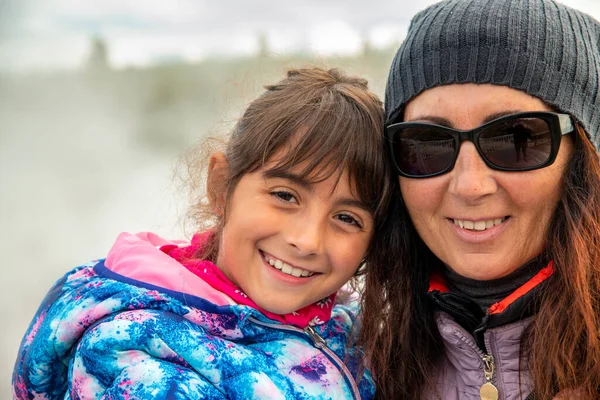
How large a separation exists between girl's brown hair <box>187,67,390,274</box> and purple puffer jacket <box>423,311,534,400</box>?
43cm

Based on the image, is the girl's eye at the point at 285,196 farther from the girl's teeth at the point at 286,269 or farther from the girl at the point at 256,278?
the girl's teeth at the point at 286,269

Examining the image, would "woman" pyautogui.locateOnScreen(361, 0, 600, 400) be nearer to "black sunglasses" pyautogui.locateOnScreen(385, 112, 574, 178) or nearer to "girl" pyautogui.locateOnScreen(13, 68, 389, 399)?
"black sunglasses" pyautogui.locateOnScreen(385, 112, 574, 178)

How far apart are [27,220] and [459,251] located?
6931mm

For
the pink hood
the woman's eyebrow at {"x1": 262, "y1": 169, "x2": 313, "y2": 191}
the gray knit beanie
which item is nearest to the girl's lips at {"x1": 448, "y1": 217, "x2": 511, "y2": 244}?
the gray knit beanie

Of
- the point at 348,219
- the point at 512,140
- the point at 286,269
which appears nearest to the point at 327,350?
the point at 286,269

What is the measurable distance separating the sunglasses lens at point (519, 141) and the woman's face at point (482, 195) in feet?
0.11

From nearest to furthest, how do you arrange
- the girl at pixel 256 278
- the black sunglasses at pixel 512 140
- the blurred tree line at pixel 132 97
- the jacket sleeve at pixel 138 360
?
the jacket sleeve at pixel 138 360, the girl at pixel 256 278, the black sunglasses at pixel 512 140, the blurred tree line at pixel 132 97

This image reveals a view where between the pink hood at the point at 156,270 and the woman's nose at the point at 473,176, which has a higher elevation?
the woman's nose at the point at 473,176

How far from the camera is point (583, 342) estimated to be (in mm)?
1991

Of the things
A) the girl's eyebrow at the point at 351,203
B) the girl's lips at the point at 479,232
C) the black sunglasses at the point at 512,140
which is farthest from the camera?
the girl's eyebrow at the point at 351,203

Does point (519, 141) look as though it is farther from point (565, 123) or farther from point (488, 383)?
point (488, 383)

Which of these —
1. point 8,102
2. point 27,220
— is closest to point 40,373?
point 27,220

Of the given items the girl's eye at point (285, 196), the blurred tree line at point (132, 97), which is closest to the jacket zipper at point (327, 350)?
the girl's eye at point (285, 196)

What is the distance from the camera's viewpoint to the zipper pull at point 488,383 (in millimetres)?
2039
